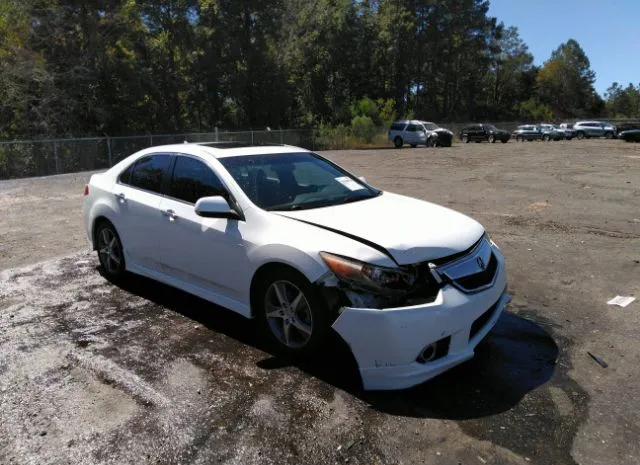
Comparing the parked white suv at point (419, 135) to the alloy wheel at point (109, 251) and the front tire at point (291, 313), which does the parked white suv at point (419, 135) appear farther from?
the front tire at point (291, 313)

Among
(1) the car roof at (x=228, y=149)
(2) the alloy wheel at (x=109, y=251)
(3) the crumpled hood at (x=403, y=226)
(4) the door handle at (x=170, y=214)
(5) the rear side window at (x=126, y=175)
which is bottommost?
(2) the alloy wheel at (x=109, y=251)

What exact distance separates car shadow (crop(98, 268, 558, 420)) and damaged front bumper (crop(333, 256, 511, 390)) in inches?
6.5

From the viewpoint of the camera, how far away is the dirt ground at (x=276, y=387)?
9.84 ft

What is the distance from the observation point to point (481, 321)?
3.79 m

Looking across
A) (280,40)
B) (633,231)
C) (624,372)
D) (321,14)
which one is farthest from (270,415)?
(321,14)

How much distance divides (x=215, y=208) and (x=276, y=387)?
4.85 feet

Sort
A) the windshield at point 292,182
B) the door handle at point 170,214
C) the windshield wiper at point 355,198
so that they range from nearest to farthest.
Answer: the windshield at point 292,182 → the windshield wiper at point 355,198 → the door handle at point 170,214

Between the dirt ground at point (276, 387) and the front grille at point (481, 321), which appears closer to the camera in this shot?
the dirt ground at point (276, 387)

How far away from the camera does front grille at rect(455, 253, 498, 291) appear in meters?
3.66

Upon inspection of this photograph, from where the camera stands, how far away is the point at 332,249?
3615 mm

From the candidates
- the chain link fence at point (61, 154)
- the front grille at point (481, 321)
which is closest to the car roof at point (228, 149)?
the front grille at point (481, 321)

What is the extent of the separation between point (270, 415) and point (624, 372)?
257 cm

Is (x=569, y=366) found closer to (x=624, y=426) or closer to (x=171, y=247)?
(x=624, y=426)

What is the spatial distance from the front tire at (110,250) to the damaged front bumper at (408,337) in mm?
3232
